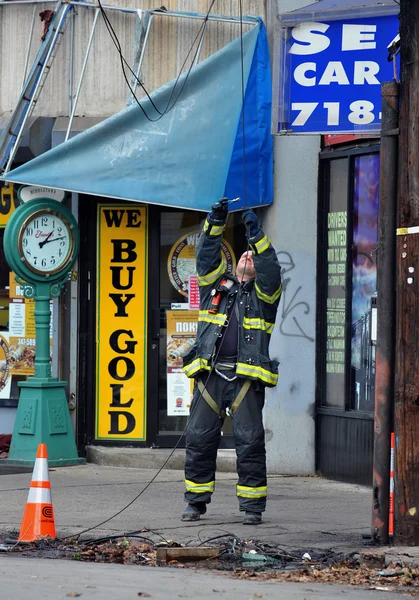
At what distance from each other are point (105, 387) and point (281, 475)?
2024 millimetres

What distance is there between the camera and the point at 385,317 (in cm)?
784

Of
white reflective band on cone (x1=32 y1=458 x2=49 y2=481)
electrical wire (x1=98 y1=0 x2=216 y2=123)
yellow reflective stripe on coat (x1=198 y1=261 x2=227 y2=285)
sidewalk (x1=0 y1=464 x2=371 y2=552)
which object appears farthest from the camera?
electrical wire (x1=98 y1=0 x2=216 y2=123)

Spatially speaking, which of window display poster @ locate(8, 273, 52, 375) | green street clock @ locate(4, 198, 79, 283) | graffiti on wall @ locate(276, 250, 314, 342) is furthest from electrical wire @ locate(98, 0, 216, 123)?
window display poster @ locate(8, 273, 52, 375)

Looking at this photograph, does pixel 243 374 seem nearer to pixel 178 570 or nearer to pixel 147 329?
pixel 178 570

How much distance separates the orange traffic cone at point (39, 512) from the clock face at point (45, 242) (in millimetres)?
3905

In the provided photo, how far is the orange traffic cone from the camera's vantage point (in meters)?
7.83

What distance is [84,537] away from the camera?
7965mm

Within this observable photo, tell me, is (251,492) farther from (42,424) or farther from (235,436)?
(42,424)

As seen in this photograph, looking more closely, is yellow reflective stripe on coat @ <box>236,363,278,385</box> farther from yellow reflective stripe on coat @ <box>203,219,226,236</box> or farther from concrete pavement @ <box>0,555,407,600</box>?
concrete pavement @ <box>0,555,407,600</box>

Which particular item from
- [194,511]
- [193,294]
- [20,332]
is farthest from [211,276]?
[20,332]

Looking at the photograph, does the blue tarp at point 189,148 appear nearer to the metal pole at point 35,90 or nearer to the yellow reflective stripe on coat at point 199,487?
the metal pole at point 35,90

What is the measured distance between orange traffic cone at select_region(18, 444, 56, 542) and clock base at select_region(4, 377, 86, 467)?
3.58 meters

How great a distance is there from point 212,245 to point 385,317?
1.46 metres

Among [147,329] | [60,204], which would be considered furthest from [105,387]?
[60,204]
